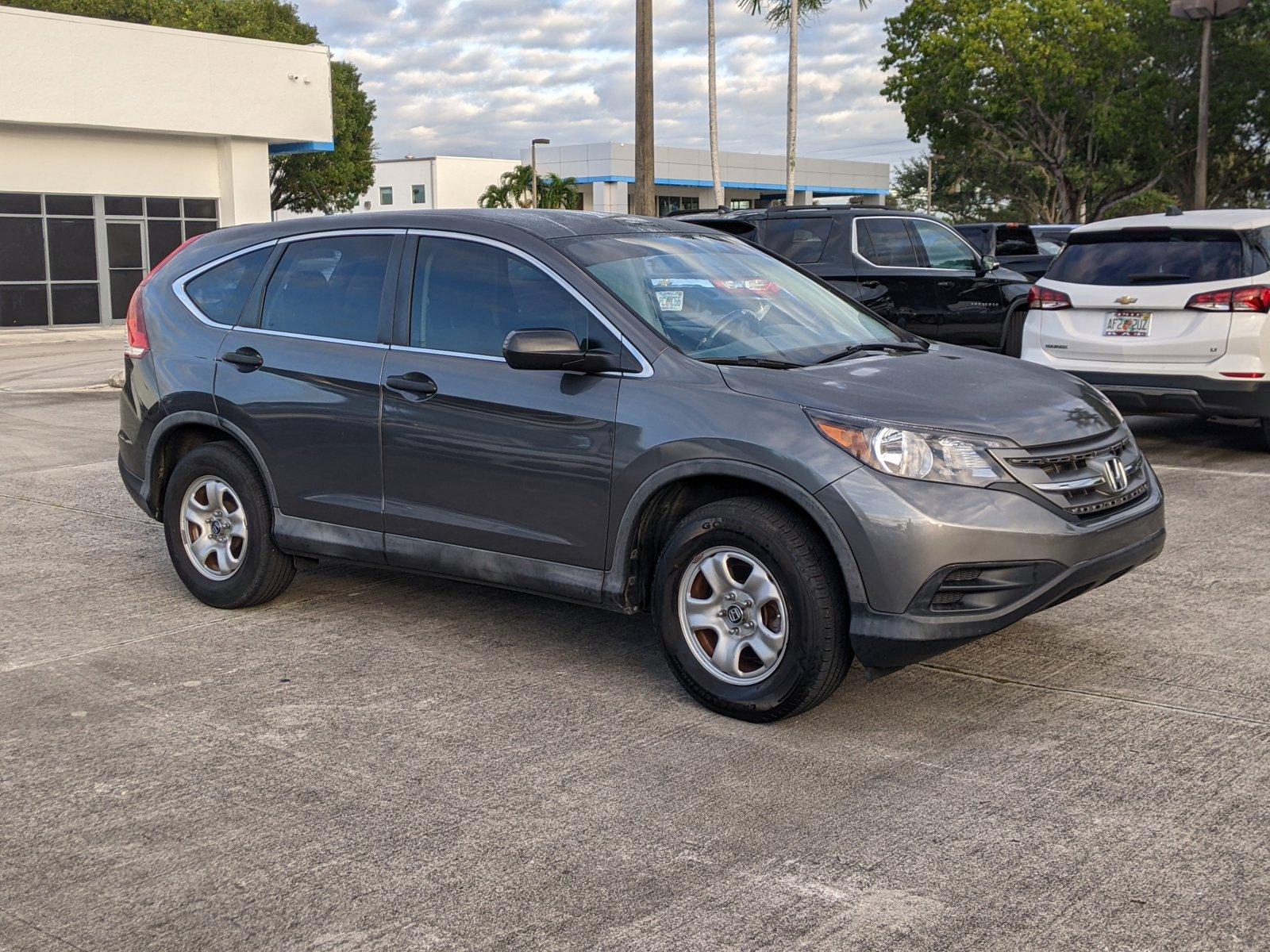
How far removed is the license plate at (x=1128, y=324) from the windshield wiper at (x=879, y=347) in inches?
170

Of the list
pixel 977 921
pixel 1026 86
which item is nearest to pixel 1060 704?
pixel 977 921

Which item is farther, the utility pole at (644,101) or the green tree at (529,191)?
the green tree at (529,191)

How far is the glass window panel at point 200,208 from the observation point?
33656 millimetres

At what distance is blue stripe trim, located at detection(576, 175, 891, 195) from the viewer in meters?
67.4

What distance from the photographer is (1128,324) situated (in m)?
9.95

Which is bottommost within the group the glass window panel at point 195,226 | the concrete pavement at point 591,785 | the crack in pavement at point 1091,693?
the concrete pavement at point 591,785

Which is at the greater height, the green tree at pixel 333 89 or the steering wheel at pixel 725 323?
the green tree at pixel 333 89

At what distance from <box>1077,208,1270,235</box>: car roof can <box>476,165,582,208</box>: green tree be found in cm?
4750

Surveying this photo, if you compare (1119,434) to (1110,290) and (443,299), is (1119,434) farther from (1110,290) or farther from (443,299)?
(1110,290)

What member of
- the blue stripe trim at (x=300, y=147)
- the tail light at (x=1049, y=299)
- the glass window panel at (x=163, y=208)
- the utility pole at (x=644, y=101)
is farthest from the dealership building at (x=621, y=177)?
the tail light at (x=1049, y=299)

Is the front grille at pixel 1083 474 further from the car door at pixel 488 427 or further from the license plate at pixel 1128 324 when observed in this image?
the license plate at pixel 1128 324

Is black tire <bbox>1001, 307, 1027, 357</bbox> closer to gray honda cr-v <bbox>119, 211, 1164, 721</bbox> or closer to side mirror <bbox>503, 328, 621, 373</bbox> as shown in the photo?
gray honda cr-v <bbox>119, 211, 1164, 721</bbox>

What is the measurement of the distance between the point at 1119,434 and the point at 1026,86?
4323 centimetres

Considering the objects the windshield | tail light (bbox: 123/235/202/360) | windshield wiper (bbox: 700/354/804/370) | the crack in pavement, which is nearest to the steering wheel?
the windshield
